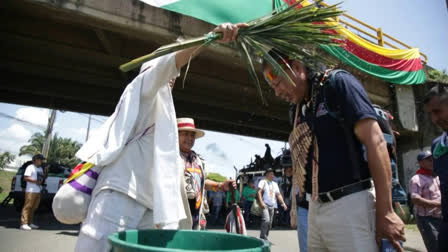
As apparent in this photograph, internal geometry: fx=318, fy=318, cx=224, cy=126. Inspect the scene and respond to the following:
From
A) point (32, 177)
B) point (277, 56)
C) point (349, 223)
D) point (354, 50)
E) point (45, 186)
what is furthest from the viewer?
point (45, 186)

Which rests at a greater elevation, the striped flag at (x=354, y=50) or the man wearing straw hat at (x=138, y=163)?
the striped flag at (x=354, y=50)

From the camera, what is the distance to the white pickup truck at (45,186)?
36.2ft

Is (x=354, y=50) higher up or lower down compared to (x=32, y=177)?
higher up

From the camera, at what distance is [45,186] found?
11547 mm

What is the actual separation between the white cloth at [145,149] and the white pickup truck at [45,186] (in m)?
10.3

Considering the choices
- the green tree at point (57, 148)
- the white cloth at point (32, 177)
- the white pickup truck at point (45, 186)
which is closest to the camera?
the white cloth at point (32, 177)

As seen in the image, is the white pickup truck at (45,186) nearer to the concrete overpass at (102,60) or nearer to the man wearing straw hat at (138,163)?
the concrete overpass at (102,60)

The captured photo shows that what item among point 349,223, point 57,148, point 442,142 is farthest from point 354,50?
point 57,148

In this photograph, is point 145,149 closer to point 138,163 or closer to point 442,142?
point 138,163

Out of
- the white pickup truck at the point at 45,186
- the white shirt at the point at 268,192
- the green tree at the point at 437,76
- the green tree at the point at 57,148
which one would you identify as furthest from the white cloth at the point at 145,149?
the green tree at the point at 57,148

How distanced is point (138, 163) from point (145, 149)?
0.09 metres

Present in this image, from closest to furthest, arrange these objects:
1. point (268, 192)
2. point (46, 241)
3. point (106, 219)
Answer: point (106, 219), point (46, 241), point (268, 192)

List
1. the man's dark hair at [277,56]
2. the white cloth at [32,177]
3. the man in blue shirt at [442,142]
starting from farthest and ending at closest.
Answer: the white cloth at [32,177] < the man in blue shirt at [442,142] < the man's dark hair at [277,56]

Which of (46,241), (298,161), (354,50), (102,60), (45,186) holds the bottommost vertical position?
(46,241)
